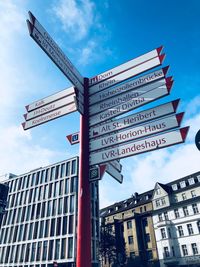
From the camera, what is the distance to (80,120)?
6.63 meters

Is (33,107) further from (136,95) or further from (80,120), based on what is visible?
(136,95)

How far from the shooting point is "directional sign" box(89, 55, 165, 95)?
20.6 ft

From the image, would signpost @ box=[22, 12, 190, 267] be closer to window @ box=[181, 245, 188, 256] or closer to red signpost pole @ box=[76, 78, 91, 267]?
red signpost pole @ box=[76, 78, 91, 267]

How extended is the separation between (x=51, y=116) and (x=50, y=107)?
0.39m

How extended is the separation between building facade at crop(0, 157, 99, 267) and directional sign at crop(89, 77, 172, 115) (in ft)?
127

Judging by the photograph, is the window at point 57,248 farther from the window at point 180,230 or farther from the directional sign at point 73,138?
the directional sign at point 73,138

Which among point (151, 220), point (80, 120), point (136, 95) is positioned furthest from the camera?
point (151, 220)

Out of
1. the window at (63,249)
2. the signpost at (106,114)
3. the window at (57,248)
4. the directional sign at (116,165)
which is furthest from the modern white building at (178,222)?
the signpost at (106,114)

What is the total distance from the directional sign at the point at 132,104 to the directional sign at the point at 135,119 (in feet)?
0.62

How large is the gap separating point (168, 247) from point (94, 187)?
18.1 m

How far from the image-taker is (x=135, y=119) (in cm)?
584

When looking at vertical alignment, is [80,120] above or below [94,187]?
below

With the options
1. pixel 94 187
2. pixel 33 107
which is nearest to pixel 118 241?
pixel 94 187

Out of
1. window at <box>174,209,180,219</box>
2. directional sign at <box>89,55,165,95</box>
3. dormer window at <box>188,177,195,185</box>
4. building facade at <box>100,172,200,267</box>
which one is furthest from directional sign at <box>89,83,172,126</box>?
window at <box>174,209,180,219</box>
